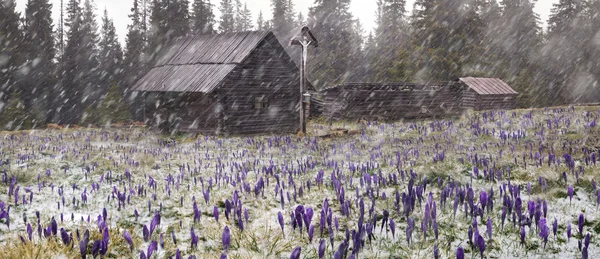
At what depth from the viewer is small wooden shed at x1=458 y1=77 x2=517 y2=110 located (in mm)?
34062

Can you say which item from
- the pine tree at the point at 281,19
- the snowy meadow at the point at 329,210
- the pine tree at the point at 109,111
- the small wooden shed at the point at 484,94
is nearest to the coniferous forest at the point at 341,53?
the pine tree at the point at 109,111

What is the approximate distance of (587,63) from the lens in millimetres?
45594

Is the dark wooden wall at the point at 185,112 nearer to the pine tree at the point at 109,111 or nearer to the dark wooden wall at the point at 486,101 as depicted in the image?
the pine tree at the point at 109,111

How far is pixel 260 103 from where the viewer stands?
79.2 ft

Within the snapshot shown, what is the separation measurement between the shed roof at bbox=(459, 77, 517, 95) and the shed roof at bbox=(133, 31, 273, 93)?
18.4 metres

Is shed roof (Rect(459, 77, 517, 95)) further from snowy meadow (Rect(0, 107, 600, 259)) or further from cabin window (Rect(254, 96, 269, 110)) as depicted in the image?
snowy meadow (Rect(0, 107, 600, 259))

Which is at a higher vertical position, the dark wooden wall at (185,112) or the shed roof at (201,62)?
the shed roof at (201,62)

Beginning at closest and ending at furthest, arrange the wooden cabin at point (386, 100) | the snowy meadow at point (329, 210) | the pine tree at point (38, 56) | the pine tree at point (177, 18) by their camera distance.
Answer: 1. the snowy meadow at point (329, 210)
2. the wooden cabin at point (386, 100)
3. the pine tree at point (38, 56)
4. the pine tree at point (177, 18)

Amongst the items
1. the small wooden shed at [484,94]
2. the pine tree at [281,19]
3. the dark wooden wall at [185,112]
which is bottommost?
the dark wooden wall at [185,112]

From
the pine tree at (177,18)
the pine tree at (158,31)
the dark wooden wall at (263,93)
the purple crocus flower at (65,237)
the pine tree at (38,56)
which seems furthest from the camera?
the pine tree at (177,18)

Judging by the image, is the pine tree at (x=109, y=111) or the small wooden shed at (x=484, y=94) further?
the pine tree at (x=109, y=111)

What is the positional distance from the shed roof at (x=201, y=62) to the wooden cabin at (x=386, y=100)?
830 centimetres

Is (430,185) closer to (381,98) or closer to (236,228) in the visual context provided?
(236,228)

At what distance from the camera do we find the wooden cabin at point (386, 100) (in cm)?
2972
